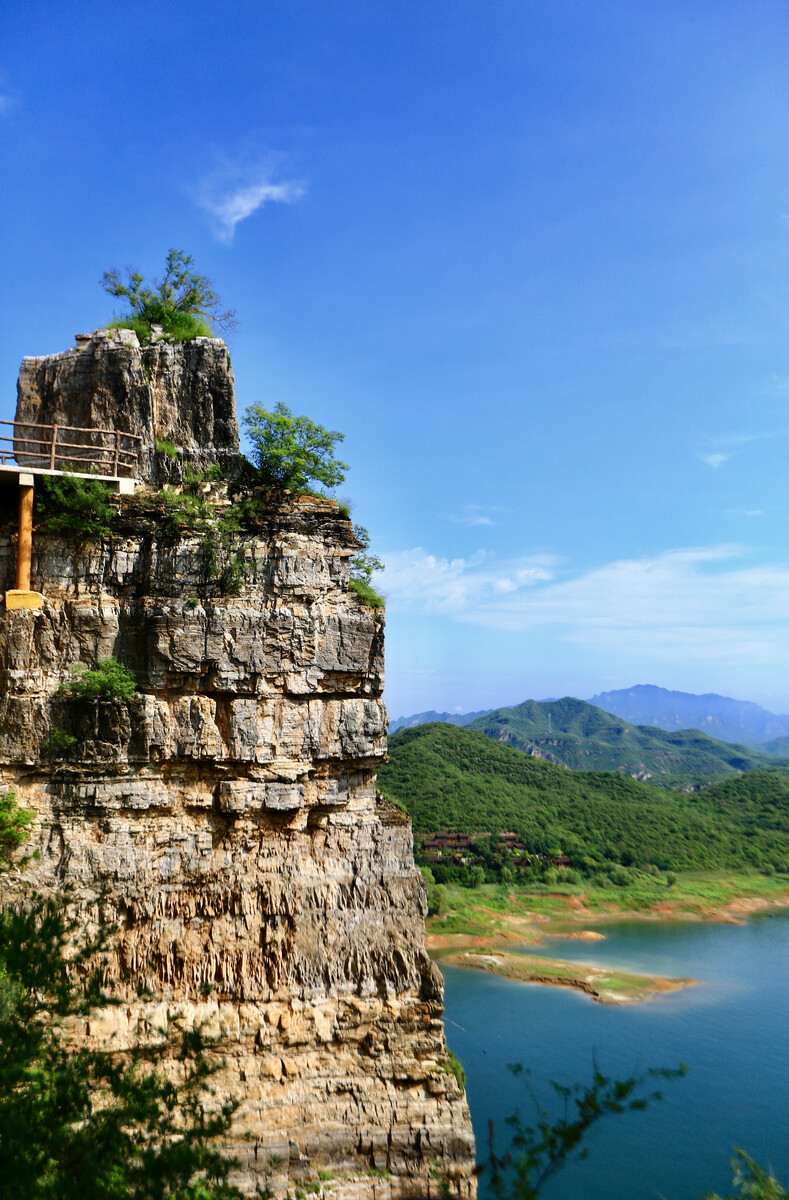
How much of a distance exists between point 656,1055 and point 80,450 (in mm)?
27908

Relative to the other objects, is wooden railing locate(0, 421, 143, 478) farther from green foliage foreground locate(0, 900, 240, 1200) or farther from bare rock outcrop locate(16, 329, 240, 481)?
green foliage foreground locate(0, 900, 240, 1200)

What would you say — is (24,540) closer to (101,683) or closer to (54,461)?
(54,461)

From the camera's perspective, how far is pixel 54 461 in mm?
12117

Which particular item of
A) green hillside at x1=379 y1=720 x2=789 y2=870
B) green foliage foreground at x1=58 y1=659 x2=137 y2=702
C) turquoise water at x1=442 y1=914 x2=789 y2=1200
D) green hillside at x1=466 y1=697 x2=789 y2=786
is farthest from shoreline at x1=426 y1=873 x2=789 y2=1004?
green hillside at x1=466 y1=697 x2=789 y2=786

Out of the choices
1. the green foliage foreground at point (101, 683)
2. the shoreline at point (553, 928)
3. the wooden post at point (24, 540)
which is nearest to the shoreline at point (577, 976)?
the shoreline at point (553, 928)

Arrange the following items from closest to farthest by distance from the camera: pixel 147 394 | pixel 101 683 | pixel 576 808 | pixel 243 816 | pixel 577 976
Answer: pixel 101 683, pixel 243 816, pixel 147 394, pixel 577 976, pixel 576 808

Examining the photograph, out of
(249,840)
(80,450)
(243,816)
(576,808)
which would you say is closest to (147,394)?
(80,450)

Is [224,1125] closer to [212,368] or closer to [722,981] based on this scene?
[212,368]

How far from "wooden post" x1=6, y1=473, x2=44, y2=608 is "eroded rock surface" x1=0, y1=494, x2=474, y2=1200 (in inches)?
10.0

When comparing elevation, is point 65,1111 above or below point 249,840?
below

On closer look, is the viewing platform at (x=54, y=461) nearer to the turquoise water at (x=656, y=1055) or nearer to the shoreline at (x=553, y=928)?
the turquoise water at (x=656, y=1055)

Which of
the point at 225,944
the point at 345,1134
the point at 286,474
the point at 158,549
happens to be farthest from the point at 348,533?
the point at 345,1134

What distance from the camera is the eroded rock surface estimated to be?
35.7 feet

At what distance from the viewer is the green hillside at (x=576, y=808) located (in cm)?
4991
